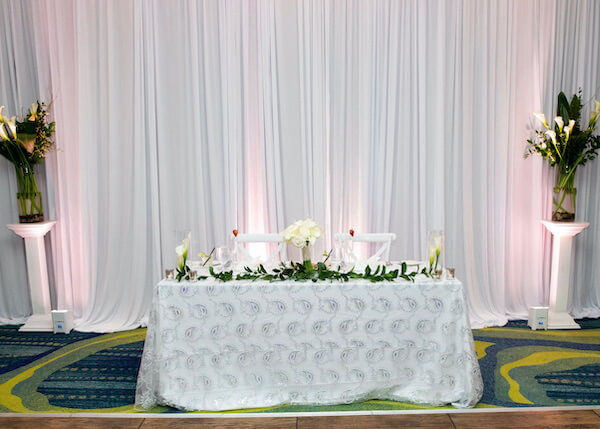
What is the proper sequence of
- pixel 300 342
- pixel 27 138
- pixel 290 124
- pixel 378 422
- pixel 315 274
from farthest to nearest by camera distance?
1. pixel 290 124
2. pixel 27 138
3. pixel 315 274
4. pixel 300 342
5. pixel 378 422

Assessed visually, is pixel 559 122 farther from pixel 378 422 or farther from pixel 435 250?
pixel 378 422

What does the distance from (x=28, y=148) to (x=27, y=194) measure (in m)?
0.41

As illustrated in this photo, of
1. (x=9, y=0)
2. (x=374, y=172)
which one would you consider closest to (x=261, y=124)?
(x=374, y=172)

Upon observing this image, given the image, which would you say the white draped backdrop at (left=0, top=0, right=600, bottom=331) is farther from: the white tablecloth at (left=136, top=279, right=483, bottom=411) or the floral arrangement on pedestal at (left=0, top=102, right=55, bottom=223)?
the white tablecloth at (left=136, top=279, right=483, bottom=411)

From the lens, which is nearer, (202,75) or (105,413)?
(105,413)

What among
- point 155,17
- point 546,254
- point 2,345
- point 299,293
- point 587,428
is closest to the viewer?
point 587,428

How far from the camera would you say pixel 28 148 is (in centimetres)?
407

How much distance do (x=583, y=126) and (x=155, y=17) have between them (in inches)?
152

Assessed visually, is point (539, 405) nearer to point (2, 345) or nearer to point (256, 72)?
point (256, 72)

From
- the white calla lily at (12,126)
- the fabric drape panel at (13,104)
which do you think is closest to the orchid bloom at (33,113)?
the white calla lily at (12,126)

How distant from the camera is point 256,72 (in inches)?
170

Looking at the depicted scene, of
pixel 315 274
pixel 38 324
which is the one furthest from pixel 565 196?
pixel 38 324

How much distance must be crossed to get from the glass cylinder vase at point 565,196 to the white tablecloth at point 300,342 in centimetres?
198

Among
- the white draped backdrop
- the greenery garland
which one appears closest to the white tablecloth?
the greenery garland
